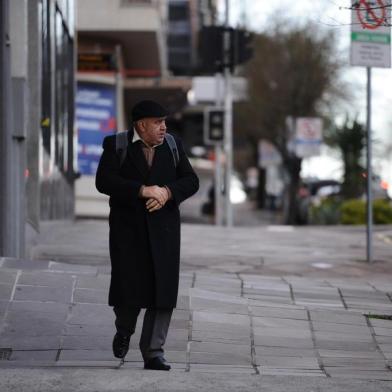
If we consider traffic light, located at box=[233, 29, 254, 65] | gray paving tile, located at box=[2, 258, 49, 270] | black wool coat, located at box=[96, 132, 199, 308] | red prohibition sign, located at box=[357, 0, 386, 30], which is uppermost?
red prohibition sign, located at box=[357, 0, 386, 30]

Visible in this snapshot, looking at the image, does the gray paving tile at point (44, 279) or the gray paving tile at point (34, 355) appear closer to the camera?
the gray paving tile at point (34, 355)

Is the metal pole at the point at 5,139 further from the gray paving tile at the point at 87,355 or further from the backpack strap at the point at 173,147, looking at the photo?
the backpack strap at the point at 173,147

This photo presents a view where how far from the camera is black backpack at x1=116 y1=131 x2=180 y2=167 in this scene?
7105 mm

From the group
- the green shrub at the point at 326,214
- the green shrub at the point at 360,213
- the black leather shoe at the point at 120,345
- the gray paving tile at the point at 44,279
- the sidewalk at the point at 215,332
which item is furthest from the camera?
the green shrub at the point at 326,214

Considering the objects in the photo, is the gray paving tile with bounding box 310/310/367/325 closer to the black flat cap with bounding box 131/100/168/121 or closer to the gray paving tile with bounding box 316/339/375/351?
the gray paving tile with bounding box 316/339/375/351

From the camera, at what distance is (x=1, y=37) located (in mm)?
10992

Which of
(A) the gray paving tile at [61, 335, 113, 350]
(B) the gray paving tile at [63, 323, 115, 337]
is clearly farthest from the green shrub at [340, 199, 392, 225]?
(A) the gray paving tile at [61, 335, 113, 350]

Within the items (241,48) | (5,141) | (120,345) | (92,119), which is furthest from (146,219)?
(92,119)

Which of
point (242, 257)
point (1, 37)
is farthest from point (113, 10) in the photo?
point (1, 37)

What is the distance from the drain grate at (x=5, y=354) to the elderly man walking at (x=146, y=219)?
101 centimetres

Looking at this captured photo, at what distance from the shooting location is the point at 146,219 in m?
6.98

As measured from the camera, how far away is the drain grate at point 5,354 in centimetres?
774

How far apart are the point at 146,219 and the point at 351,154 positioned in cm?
2931

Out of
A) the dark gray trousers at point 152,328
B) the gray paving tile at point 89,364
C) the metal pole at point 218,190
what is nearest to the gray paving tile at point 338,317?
the gray paving tile at point 89,364
